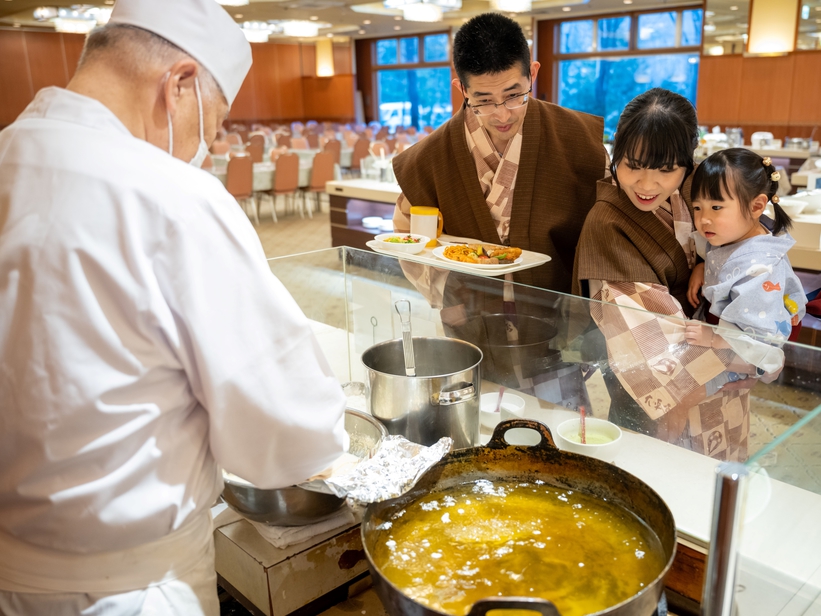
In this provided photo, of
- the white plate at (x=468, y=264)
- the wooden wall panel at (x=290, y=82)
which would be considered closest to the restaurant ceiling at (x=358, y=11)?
the wooden wall panel at (x=290, y=82)

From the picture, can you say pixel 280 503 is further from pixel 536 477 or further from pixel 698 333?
pixel 698 333

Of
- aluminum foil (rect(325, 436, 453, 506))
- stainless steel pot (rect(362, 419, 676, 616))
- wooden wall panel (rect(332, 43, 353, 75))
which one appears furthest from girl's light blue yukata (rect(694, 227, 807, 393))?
wooden wall panel (rect(332, 43, 353, 75))

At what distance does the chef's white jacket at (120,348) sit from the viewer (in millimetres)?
703

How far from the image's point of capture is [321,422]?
824mm

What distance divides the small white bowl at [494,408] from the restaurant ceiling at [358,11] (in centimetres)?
1028

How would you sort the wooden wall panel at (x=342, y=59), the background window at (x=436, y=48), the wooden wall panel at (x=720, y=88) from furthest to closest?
the wooden wall panel at (x=342, y=59) < the background window at (x=436, y=48) < the wooden wall panel at (x=720, y=88)

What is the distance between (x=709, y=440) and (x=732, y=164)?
2.04 feet

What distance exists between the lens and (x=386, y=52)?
52.9 feet

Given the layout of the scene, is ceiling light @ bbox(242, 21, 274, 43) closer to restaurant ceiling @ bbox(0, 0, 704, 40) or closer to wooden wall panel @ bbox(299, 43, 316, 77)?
restaurant ceiling @ bbox(0, 0, 704, 40)

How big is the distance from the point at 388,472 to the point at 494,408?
17.5 inches

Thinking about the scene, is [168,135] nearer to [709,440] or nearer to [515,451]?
[515,451]

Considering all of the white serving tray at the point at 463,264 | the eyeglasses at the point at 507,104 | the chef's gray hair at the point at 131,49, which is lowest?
the white serving tray at the point at 463,264

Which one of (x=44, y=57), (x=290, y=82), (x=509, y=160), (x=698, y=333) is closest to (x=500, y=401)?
(x=698, y=333)

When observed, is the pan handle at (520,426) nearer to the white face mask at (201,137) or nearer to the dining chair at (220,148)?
the white face mask at (201,137)
